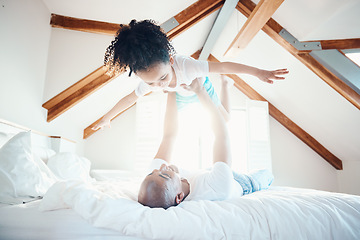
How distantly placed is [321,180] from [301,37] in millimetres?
2774

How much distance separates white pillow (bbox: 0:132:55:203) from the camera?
1147 mm

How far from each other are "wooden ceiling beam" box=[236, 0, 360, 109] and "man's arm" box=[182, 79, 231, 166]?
1.57m

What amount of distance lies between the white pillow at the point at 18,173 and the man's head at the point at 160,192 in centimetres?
61

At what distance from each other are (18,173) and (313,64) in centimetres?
304

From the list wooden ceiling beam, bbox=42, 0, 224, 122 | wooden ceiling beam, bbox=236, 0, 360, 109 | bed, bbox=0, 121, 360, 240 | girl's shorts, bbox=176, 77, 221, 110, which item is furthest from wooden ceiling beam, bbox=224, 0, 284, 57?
bed, bbox=0, 121, 360, 240

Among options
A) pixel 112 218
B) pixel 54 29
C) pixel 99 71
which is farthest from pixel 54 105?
pixel 112 218

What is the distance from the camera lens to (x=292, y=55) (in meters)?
3.01

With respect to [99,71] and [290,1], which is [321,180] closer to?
[290,1]

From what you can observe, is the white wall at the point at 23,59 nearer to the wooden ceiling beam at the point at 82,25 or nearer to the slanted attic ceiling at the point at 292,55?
the wooden ceiling beam at the point at 82,25

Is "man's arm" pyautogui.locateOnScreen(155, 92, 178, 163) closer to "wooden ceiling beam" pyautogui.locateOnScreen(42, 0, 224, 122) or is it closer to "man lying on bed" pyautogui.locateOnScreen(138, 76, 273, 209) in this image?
"man lying on bed" pyautogui.locateOnScreen(138, 76, 273, 209)

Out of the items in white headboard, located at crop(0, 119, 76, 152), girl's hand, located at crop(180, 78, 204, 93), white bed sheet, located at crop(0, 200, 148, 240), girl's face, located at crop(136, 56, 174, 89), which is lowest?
white bed sheet, located at crop(0, 200, 148, 240)

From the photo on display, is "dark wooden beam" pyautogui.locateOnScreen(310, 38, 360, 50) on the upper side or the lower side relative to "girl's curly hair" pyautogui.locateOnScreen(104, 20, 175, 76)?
upper

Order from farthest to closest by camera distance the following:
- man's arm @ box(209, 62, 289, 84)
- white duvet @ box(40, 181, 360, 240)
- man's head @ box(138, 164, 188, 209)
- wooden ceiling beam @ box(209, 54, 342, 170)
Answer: wooden ceiling beam @ box(209, 54, 342, 170) → man's arm @ box(209, 62, 289, 84) → man's head @ box(138, 164, 188, 209) → white duvet @ box(40, 181, 360, 240)

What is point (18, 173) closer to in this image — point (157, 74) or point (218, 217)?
point (157, 74)
